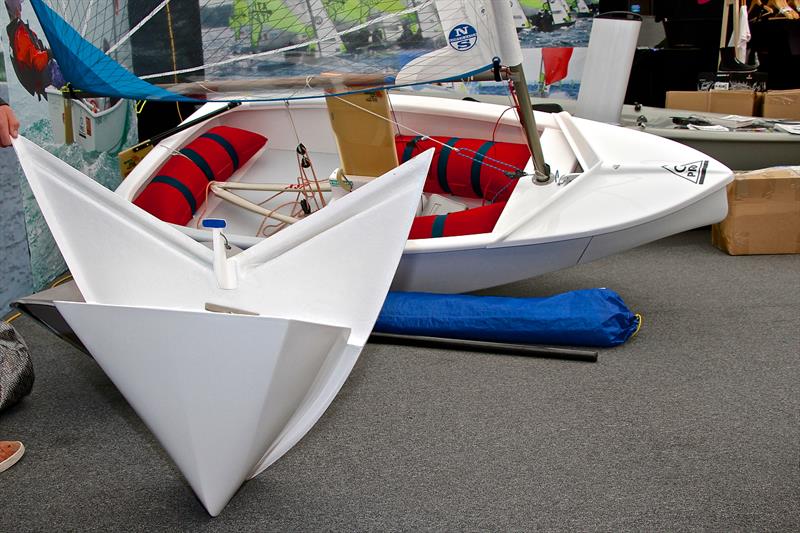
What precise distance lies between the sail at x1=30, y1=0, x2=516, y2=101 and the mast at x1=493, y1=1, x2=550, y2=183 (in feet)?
0.39

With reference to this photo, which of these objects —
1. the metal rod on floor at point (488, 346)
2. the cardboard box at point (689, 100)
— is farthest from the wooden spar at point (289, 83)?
the cardboard box at point (689, 100)

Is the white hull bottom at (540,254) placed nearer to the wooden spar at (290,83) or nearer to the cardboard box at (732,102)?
the wooden spar at (290,83)

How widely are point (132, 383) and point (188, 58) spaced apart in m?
0.75

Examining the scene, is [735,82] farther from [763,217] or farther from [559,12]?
[763,217]

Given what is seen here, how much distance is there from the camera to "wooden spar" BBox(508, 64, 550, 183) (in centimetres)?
241

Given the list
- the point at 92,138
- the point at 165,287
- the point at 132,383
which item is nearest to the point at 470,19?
the point at 165,287

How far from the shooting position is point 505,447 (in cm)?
202

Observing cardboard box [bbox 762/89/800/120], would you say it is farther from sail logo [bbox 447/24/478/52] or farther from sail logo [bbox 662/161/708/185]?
sail logo [bbox 447/24/478/52]

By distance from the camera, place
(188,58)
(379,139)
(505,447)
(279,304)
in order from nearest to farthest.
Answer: (279,304) → (188,58) → (505,447) → (379,139)

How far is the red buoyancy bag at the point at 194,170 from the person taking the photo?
2949 millimetres

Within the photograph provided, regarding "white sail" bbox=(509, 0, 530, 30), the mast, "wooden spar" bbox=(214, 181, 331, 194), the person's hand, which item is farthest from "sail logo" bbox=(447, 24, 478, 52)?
"white sail" bbox=(509, 0, 530, 30)

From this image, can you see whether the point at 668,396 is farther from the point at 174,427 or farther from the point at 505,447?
the point at 174,427

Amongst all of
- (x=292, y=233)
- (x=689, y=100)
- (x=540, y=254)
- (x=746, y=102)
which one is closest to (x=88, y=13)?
(x=292, y=233)

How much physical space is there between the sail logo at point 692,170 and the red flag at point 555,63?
2967 millimetres
